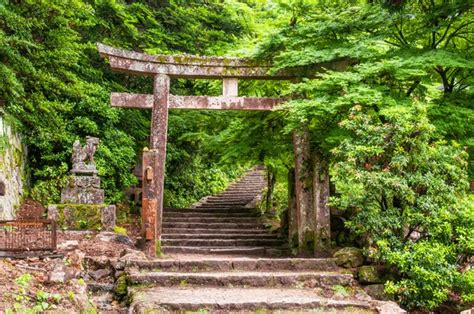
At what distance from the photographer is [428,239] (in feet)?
26.2

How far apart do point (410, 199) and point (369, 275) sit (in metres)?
1.57

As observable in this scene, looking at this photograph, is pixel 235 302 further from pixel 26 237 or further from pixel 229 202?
pixel 229 202

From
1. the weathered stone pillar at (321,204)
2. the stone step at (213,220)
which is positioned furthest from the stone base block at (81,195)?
the weathered stone pillar at (321,204)

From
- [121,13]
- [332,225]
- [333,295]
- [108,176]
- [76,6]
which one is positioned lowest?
[333,295]

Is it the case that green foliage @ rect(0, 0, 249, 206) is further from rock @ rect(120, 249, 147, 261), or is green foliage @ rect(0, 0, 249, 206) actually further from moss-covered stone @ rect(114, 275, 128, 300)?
moss-covered stone @ rect(114, 275, 128, 300)

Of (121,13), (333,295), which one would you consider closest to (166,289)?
(333,295)

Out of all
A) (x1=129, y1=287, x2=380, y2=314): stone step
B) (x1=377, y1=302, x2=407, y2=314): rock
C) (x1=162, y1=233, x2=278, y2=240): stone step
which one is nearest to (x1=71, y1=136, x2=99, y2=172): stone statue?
(x1=162, y1=233, x2=278, y2=240): stone step

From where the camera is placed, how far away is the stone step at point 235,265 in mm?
8836

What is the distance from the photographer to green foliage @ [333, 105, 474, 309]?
755 cm

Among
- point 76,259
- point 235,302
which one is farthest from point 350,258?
point 76,259

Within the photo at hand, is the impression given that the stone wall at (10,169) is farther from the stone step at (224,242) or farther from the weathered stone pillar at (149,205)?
the stone step at (224,242)

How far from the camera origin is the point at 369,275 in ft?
27.3

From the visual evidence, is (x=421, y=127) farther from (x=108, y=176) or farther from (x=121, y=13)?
(x=121, y=13)

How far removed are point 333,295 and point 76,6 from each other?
8.99 m
